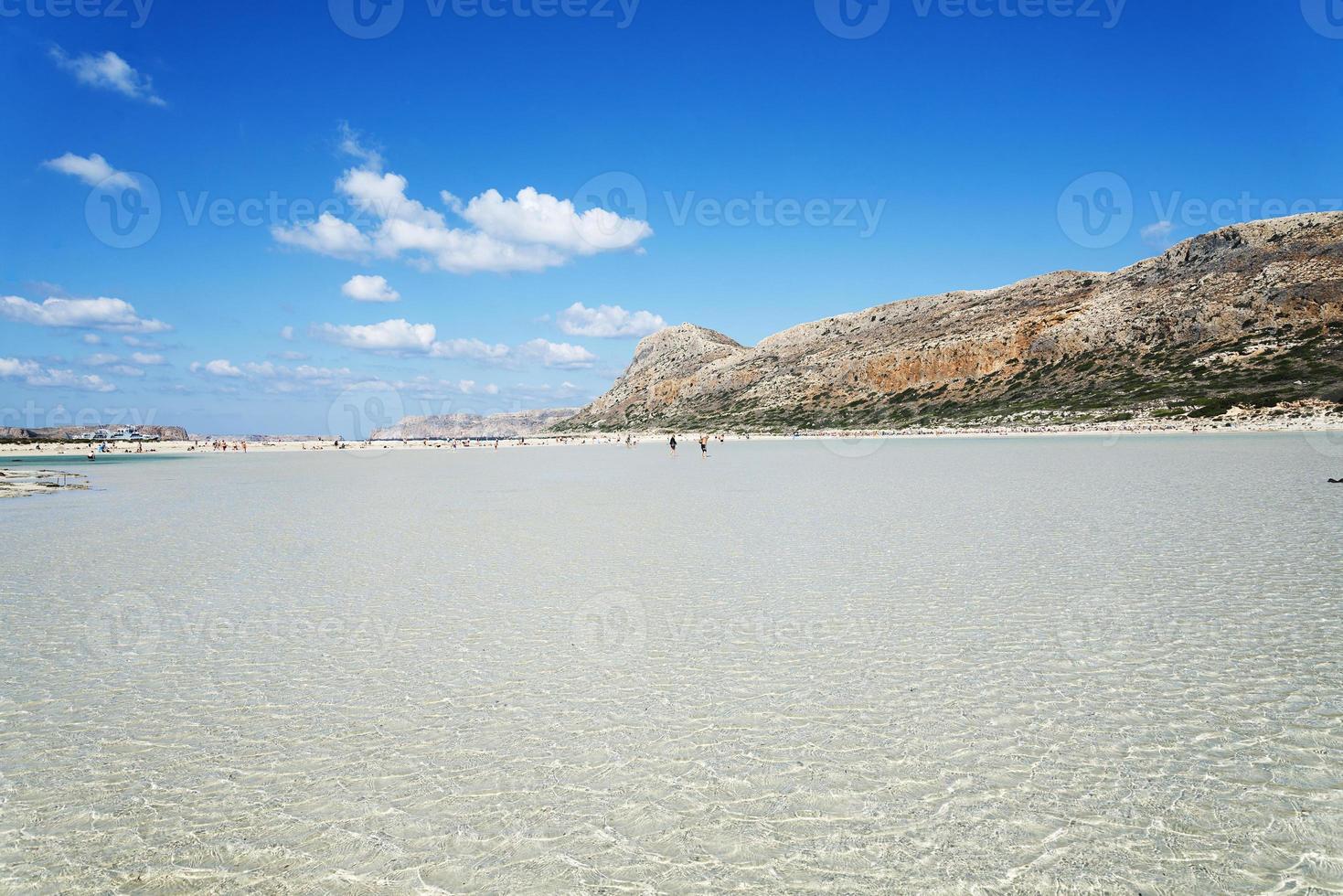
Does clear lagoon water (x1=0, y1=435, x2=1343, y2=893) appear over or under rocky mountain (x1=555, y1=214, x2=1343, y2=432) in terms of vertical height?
under

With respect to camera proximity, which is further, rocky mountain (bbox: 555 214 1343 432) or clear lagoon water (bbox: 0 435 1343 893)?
rocky mountain (bbox: 555 214 1343 432)

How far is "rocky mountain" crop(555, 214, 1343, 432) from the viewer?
9481 cm

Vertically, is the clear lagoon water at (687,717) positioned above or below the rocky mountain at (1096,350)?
below

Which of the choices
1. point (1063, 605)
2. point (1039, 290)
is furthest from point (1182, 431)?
point (1039, 290)

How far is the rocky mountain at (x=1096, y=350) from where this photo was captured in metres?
94.8

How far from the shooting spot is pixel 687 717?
6.68 meters

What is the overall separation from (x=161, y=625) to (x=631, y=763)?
24.9ft

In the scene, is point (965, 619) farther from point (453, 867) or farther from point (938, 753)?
point (453, 867)

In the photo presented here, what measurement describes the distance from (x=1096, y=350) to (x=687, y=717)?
439ft

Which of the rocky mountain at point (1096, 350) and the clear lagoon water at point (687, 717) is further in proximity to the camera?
the rocky mountain at point (1096, 350)

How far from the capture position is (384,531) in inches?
733

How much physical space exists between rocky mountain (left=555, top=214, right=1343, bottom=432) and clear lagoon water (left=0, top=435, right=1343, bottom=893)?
86.1 meters

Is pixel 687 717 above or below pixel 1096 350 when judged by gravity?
below

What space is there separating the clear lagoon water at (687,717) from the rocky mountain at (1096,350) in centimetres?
8607
